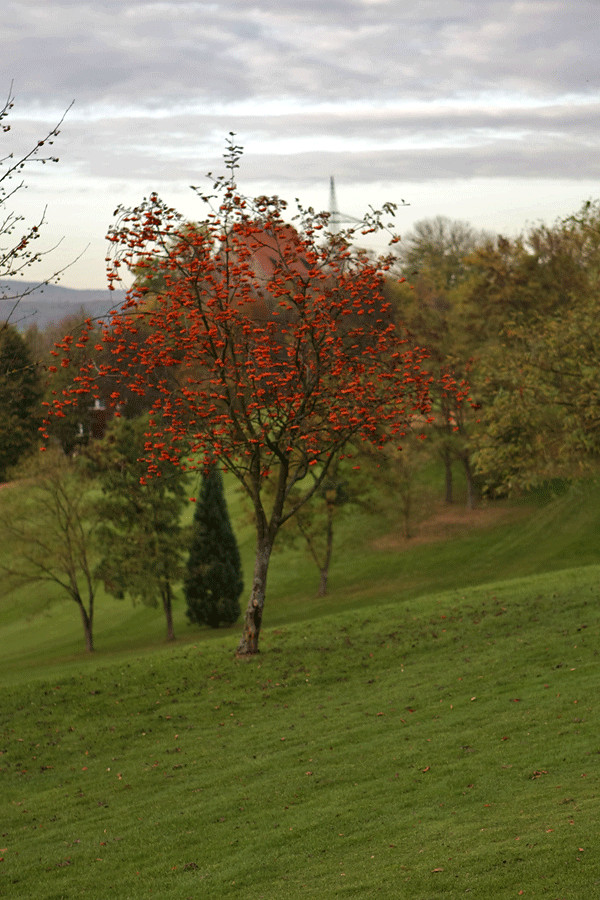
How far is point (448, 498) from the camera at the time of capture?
54.8m

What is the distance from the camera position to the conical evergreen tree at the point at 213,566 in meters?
42.2

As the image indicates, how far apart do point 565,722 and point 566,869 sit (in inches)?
241

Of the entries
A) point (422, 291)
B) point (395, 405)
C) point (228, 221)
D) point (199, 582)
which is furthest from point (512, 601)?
point (422, 291)

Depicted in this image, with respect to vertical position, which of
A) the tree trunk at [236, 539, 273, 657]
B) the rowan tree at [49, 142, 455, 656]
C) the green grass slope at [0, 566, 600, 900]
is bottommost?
the green grass slope at [0, 566, 600, 900]

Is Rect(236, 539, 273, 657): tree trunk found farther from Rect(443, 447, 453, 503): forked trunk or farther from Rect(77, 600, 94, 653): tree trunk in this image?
Rect(443, 447, 453, 503): forked trunk

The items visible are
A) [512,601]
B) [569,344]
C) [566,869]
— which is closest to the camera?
[566,869]

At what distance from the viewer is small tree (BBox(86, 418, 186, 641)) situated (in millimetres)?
39906

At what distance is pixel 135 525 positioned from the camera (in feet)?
136

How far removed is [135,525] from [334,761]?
2818 cm

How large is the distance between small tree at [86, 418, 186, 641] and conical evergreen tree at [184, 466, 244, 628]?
1356 millimetres

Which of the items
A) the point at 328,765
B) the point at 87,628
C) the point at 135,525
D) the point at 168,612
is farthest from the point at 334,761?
the point at 87,628

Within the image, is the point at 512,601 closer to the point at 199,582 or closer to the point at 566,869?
the point at 566,869

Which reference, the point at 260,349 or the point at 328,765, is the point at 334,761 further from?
the point at 260,349

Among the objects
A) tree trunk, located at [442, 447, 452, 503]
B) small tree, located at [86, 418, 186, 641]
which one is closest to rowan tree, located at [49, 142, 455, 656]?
small tree, located at [86, 418, 186, 641]
